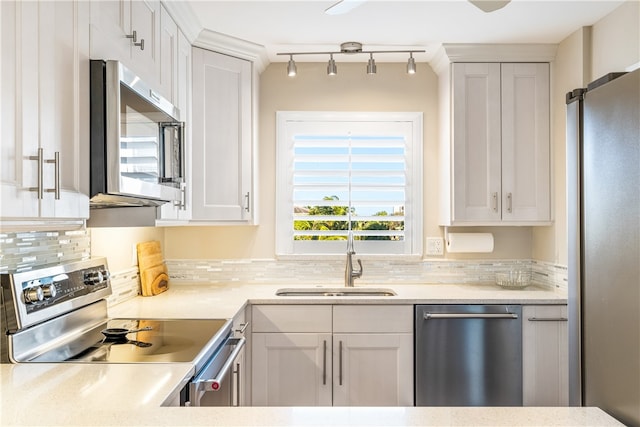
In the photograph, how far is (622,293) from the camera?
969 millimetres

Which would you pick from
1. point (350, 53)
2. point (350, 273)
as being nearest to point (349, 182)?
point (350, 273)

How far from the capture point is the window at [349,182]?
3336mm

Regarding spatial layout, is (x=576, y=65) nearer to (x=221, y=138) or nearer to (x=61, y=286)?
(x=221, y=138)

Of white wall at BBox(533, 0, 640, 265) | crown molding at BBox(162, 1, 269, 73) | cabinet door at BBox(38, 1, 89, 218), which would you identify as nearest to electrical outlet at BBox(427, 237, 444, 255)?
white wall at BBox(533, 0, 640, 265)

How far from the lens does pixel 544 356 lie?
274 cm

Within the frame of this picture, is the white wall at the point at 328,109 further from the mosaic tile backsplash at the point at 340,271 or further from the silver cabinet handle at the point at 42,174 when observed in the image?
the silver cabinet handle at the point at 42,174

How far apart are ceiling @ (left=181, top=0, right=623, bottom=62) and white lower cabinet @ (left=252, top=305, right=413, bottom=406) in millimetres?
1496

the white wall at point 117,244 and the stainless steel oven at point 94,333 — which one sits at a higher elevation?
the white wall at point 117,244

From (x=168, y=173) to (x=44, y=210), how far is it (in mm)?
744

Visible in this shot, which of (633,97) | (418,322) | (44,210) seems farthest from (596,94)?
(418,322)

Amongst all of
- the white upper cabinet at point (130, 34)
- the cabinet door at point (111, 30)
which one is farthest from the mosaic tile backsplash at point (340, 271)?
the cabinet door at point (111, 30)

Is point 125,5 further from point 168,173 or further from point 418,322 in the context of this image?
point 418,322

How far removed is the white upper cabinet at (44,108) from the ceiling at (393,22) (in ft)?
3.91

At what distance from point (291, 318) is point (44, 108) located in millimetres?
1804
